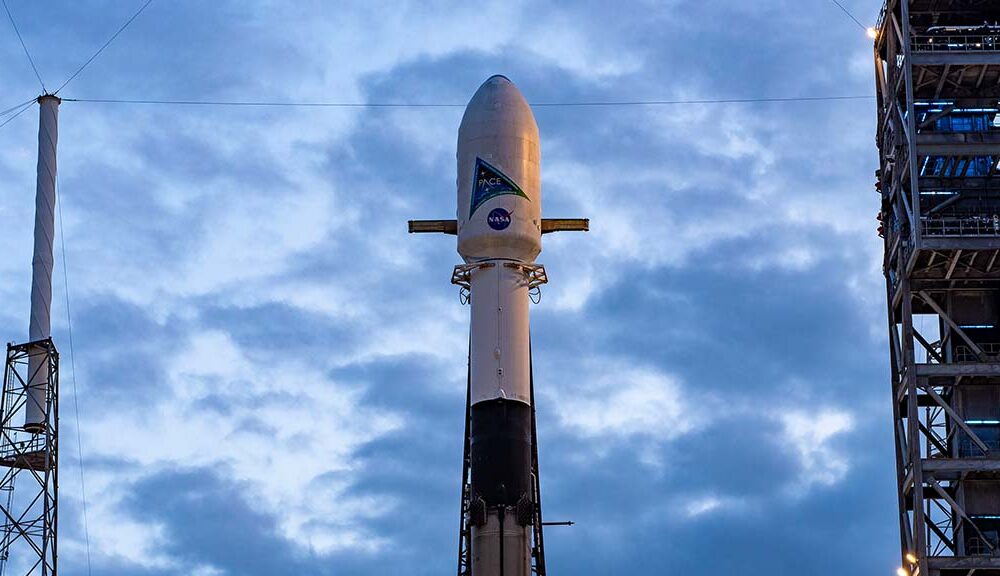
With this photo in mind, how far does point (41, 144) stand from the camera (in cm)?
8731

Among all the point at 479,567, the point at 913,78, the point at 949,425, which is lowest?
the point at 479,567

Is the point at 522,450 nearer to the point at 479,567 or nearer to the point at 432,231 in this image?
the point at 479,567

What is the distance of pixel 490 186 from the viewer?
80.0m

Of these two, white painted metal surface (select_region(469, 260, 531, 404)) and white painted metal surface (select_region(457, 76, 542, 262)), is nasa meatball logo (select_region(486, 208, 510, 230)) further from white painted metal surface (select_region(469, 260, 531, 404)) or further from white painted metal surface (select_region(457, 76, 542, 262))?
white painted metal surface (select_region(469, 260, 531, 404))

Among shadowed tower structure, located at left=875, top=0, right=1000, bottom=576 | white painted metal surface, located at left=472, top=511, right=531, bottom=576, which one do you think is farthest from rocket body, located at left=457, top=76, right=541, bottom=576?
shadowed tower structure, located at left=875, top=0, right=1000, bottom=576

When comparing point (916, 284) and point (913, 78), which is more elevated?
point (913, 78)

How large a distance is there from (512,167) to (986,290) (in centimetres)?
2043

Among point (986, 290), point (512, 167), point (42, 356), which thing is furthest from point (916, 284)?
point (42, 356)

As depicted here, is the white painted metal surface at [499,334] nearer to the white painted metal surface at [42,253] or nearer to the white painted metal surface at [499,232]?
the white painted metal surface at [499,232]

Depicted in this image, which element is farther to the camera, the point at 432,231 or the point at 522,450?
the point at 432,231

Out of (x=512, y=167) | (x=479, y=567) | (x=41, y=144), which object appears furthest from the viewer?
(x=41, y=144)

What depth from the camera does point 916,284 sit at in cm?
8288

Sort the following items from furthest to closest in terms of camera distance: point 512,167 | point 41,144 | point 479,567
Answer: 1. point 41,144
2. point 512,167
3. point 479,567

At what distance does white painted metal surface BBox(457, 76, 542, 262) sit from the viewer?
261ft
